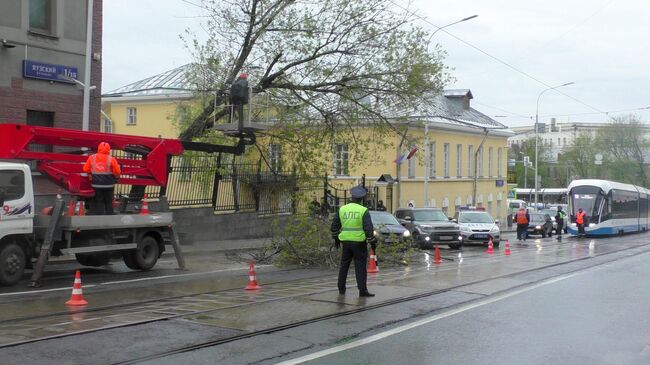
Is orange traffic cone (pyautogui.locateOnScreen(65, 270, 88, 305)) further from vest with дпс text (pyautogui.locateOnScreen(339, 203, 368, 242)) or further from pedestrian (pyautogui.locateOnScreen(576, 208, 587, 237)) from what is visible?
pedestrian (pyautogui.locateOnScreen(576, 208, 587, 237))

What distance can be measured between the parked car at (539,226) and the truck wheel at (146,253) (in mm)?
29379

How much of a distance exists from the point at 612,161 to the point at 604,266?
233ft

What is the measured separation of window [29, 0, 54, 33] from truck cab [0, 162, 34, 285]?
8084 millimetres

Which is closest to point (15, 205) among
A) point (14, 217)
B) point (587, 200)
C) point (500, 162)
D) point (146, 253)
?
point (14, 217)

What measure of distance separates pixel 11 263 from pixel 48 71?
28.7 feet

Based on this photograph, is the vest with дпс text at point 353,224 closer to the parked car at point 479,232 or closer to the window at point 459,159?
the parked car at point 479,232

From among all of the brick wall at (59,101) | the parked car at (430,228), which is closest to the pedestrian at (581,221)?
the parked car at (430,228)

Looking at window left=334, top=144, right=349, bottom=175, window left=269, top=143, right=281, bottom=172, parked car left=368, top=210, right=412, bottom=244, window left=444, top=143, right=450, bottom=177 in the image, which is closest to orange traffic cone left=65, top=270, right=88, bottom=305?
parked car left=368, top=210, right=412, bottom=244

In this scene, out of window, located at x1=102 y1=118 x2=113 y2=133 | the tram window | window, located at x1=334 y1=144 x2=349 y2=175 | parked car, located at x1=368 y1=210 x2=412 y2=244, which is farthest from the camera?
window, located at x1=102 y1=118 x2=113 y2=133

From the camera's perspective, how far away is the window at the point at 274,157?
74.2ft

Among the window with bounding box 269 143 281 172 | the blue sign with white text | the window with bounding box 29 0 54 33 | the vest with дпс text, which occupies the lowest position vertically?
the vest with дпс text

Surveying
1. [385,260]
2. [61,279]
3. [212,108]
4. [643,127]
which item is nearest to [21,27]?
[212,108]

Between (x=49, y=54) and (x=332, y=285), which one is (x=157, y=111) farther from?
(x=332, y=285)

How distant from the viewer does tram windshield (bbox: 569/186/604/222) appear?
3838 cm
